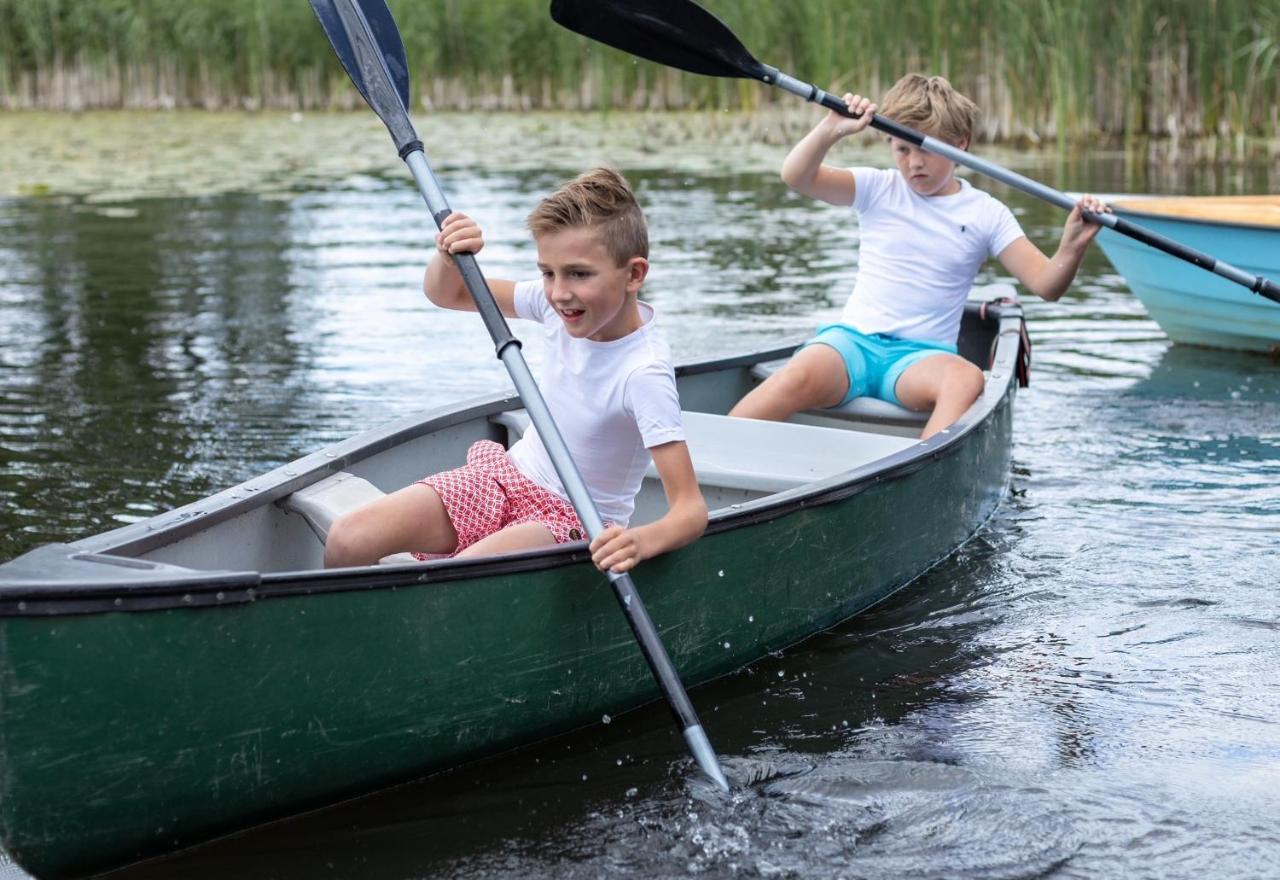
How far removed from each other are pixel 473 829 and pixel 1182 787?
132cm

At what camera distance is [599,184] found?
10.0 feet

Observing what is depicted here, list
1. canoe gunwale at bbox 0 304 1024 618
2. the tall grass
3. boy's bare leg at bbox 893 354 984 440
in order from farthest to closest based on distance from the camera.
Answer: the tall grass < boy's bare leg at bbox 893 354 984 440 < canoe gunwale at bbox 0 304 1024 618

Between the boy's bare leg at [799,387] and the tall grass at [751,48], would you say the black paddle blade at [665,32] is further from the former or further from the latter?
the tall grass at [751,48]

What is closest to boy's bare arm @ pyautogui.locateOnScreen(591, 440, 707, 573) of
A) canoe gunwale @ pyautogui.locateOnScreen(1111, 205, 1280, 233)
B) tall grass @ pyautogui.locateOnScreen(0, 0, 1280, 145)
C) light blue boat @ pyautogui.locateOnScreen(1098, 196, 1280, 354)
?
canoe gunwale @ pyautogui.locateOnScreen(1111, 205, 1280, 233)

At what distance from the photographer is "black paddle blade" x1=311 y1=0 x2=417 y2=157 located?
3701 mm

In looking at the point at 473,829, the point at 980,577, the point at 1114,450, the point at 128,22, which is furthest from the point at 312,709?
the point at 128,22

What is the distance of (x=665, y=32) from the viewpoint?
4.72 m

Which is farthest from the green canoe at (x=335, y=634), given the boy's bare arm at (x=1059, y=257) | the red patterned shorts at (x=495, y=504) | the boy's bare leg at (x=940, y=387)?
the boy's bare arm at (x=1059, y=257)

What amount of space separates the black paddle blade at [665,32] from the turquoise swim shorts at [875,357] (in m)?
0.81

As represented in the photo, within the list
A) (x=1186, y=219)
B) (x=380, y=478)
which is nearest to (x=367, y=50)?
(x=380, y=478)

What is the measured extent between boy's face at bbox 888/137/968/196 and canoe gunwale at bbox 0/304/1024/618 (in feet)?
2.02

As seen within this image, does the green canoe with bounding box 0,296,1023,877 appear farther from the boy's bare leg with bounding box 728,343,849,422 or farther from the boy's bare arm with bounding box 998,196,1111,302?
the boy's bare arm with bounding box 998,196,1111,302

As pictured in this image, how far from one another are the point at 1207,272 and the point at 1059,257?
2572 millimetres

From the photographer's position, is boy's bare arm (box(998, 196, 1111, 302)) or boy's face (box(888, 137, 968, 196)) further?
boy's face (box(888, 137, 968, 196))
